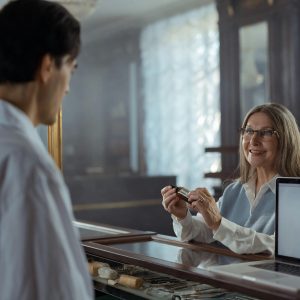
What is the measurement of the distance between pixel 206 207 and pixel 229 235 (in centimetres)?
13

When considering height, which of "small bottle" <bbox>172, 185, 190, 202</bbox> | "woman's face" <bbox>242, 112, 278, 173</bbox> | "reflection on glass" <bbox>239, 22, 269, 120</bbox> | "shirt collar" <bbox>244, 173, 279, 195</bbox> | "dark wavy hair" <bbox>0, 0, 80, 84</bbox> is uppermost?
"reflection on glass" <bbox>239, 22, 269, 120</bbox>

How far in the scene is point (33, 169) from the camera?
981 millimetres

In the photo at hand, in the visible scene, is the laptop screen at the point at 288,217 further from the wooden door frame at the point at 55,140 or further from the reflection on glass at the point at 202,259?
the wooden door frame at the point at 55,140

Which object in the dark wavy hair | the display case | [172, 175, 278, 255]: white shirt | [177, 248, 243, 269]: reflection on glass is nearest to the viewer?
the dark wavy hair

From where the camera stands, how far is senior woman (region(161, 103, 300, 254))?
2232mm

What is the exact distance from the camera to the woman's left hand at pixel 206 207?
2020 millimetres

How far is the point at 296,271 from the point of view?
156 cm

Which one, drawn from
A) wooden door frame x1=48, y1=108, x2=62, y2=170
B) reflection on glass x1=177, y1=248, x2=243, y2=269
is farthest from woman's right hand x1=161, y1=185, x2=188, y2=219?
wooden door frame x1=48, y1=108, x2=62, y2=170

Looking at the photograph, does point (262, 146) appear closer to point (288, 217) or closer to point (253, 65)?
point (288, 217)

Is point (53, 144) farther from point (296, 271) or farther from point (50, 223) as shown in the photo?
point (50, 223)

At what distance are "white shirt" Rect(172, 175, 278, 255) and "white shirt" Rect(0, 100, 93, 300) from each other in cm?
103

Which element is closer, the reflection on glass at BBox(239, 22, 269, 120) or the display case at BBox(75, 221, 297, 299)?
the display case at BBox(75, 221, 297, 299)

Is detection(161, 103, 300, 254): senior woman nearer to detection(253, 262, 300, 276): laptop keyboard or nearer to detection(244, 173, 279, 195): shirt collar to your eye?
detection(244, 173, 279, 195): shirt collar

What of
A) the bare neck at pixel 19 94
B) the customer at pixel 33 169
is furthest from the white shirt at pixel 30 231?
the bare neck at pixel 19 94
